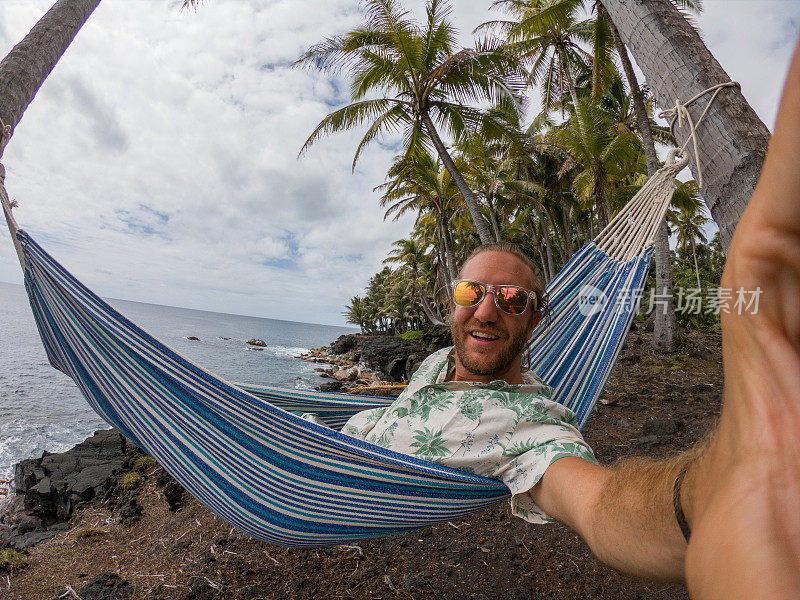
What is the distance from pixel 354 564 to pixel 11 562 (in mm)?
2625

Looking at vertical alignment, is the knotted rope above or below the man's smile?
above

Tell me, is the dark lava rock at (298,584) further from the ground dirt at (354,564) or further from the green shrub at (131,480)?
the green shrub at (131,480)

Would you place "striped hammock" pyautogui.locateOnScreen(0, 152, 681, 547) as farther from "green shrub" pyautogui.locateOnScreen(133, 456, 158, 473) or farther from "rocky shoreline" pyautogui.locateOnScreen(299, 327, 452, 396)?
"rocky shoreline" pyautogui.locateOnScreen(299, 327, 452, 396)

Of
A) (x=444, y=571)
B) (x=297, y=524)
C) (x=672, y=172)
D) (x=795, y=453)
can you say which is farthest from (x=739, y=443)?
(x=444, y=571)

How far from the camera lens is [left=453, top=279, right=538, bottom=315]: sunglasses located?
4.86 feet

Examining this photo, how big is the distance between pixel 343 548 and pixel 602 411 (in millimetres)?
2900

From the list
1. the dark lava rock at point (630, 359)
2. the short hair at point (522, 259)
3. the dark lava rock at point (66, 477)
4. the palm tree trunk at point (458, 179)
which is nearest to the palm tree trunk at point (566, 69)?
the palm tree trunk at point (458, 179)

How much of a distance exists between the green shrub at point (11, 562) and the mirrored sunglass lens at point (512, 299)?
3665 millimetres

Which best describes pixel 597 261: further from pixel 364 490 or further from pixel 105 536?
pixel 105 536

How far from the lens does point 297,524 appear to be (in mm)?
1341

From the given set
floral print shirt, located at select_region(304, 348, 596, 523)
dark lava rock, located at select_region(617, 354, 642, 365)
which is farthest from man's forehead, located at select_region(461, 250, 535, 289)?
dark lava rock, located at select_region(617, 354, 642, 365)

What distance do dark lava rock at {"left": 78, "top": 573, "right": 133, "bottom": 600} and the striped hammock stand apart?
1009 mm

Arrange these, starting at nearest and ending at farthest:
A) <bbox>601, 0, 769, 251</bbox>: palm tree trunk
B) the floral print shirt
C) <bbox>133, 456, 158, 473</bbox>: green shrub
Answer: the floral print shirt < <bbox>601, 0, 769, 251</bbox>: palm tree trunk < <bbox>133, 456, 158, 473</bbox>: green shrub

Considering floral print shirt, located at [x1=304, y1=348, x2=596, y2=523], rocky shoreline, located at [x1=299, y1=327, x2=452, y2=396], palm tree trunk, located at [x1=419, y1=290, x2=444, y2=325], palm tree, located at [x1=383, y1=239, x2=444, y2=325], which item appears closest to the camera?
floral print shirt, located at [x1=304, y1=348, x2=596, y2=523]
